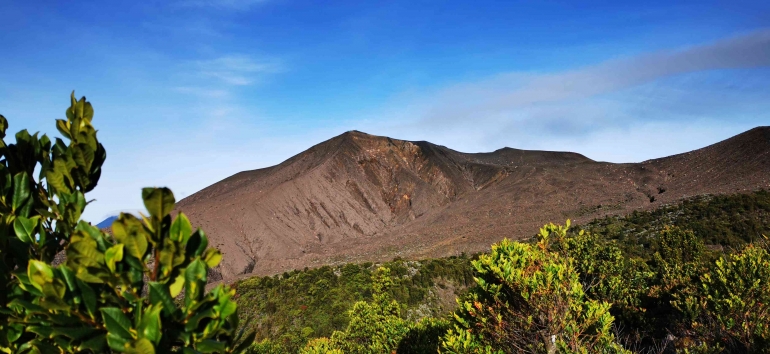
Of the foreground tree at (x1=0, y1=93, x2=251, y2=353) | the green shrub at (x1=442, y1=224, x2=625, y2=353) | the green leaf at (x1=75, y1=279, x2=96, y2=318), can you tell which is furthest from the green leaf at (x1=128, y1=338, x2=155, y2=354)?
the green shrub at (x1=442, y1=224, x2=625, y2=353)

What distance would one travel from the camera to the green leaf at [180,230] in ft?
6.23

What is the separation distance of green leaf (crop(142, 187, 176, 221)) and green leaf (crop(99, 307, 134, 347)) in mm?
391

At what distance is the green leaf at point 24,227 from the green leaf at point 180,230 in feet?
3.61

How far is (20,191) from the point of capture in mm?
2629

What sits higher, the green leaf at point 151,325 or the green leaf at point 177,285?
the green leaf at point 177,285

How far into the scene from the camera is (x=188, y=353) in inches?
71.7

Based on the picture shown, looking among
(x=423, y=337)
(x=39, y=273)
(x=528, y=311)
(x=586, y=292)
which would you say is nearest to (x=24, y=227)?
(x=39, y=273)

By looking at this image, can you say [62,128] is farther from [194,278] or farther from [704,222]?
[704,222]

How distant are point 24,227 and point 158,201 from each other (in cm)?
117

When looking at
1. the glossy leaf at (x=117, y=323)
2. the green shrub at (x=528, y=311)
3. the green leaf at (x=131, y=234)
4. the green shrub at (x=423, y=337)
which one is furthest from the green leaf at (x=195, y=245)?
the green shrub at (x=423, y=337)

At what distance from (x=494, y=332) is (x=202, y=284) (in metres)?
7.99

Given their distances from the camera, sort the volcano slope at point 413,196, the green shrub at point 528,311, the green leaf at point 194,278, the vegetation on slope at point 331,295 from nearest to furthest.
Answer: the green leaf at point 194,278
the green shrub at point 528,311
the vegetation on slope at point 331,295
the volcano slope at point 413,196

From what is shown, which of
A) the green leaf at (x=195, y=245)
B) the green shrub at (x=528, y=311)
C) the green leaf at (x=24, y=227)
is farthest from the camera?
the green shrub at (x=528, y=311)

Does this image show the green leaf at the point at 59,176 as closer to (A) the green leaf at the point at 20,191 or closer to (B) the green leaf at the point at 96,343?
(A) the green leaf at the point at 20,191
